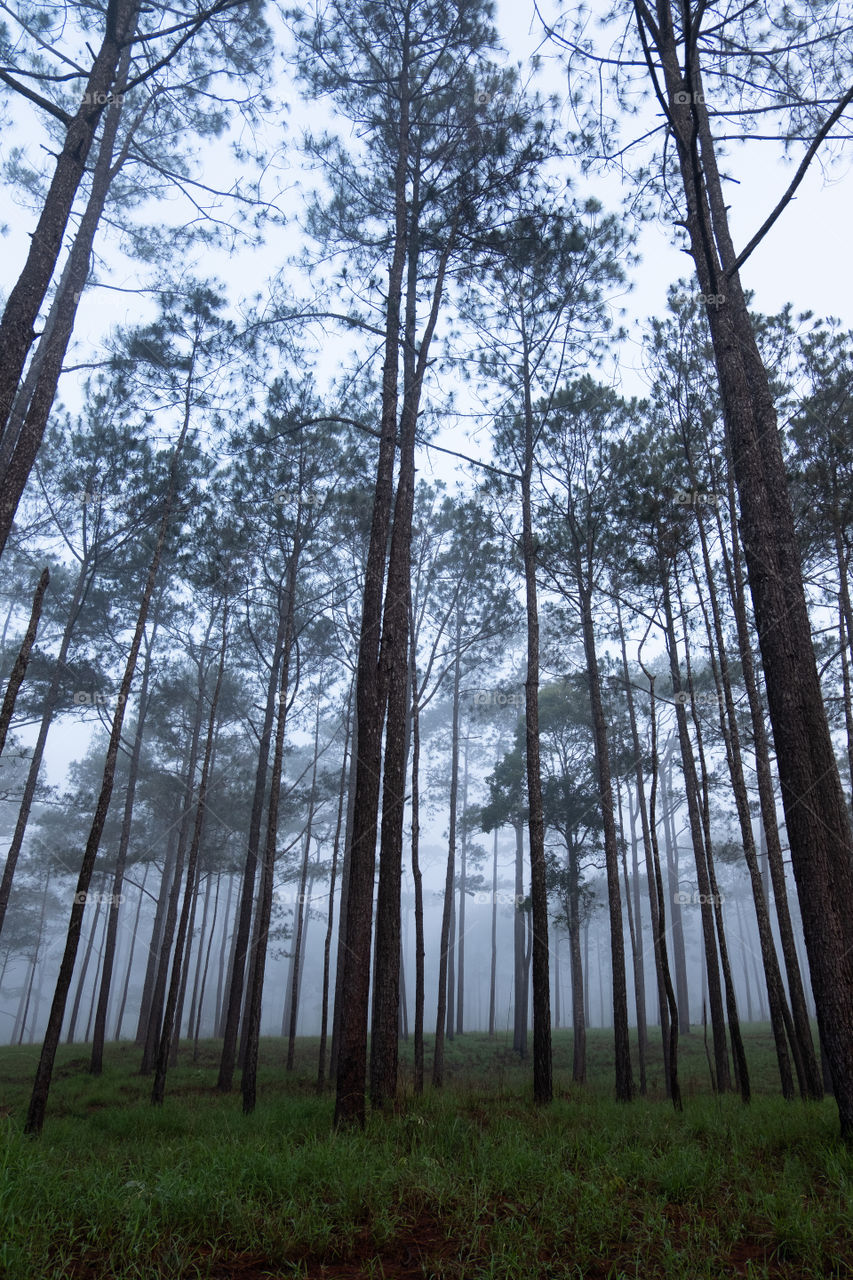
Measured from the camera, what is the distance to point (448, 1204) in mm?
3518

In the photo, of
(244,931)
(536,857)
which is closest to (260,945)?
(244,931)

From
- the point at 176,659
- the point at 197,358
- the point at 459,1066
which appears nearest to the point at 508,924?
the point at 459,1066

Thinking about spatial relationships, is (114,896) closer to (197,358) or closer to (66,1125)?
(66,1125)

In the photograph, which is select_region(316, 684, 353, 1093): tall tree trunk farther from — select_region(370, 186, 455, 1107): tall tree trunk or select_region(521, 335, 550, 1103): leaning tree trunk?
select_region(370, 186, 455, 1107): tall tree trunk

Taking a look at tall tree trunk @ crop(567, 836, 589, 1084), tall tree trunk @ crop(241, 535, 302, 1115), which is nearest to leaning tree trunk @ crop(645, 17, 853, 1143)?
tall tree trunk @ crop(241, 535, 302, 1115)

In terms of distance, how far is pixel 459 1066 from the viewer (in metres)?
17.2

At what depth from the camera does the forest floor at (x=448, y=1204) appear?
291 centimetres

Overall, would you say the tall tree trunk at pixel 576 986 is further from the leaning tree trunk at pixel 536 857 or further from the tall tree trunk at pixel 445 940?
the leaning tree trunk at pixel 536 857

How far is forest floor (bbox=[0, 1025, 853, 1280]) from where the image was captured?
2.91m

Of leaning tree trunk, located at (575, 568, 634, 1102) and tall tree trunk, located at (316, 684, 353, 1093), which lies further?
tall tree trunk, located at (316, 684, 353, 1093)

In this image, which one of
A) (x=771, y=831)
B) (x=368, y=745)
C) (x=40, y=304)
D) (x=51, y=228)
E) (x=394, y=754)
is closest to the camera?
(x=40, y=304)

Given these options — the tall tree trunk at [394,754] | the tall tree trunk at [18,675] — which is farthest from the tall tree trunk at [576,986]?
the tall tree trunk at [18,675]

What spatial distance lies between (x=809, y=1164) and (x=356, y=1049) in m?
3.60

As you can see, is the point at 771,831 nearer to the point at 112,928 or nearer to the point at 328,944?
the point at 328,944
